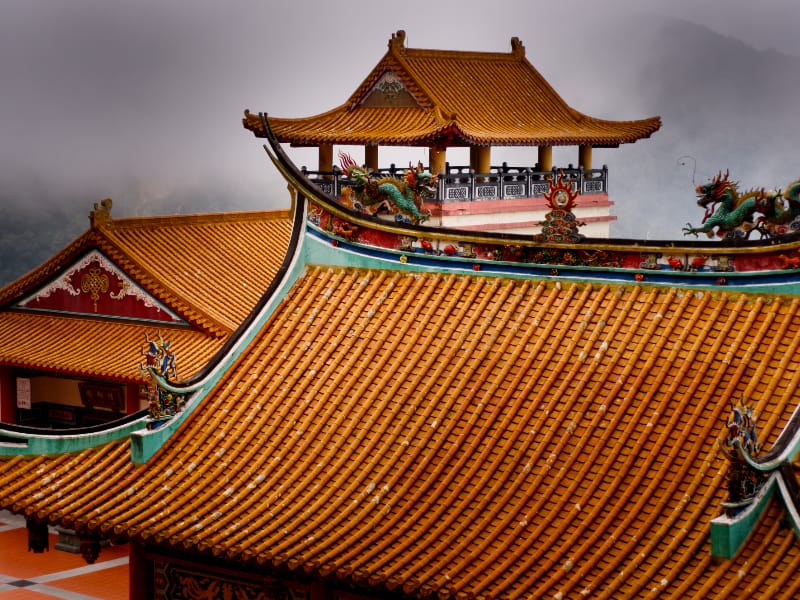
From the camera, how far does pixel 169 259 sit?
2577cm

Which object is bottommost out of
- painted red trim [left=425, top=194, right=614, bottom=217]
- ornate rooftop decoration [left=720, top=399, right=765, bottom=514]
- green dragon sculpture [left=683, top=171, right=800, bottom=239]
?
ornate rooftop decoration [left=720, top=399, right=765, bottom=514]

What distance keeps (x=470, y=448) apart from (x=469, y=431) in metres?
0.18

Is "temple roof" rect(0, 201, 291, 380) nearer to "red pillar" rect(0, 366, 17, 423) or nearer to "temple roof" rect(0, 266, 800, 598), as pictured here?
"red pillar" rect(0, 366, 17, 423)

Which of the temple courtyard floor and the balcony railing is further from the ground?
the balcony railing

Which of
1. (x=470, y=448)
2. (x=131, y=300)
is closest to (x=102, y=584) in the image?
(x=131, y=300)

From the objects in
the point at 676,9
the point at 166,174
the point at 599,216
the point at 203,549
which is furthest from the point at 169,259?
the point at 676,9

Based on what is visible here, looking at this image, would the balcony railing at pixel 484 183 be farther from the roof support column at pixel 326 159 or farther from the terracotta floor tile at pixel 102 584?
the terracotta floor tile at pixel 102 584

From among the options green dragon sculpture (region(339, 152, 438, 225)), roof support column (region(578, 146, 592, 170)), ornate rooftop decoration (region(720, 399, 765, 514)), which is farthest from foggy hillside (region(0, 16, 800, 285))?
ornate rooftop decoration (region(720, 399, 765, 514))

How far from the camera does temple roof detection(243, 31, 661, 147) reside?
31.5 meters

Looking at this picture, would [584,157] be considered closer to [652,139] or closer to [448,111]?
[448,111]

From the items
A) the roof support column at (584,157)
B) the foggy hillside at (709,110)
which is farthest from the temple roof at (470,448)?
the foggy hillside at (709,110)

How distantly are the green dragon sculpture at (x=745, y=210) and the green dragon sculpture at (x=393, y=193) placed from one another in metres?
2.88

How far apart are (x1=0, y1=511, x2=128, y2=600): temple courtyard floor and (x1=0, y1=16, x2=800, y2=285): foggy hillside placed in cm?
3007

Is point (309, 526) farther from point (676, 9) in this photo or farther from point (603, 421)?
point (676, 9)
